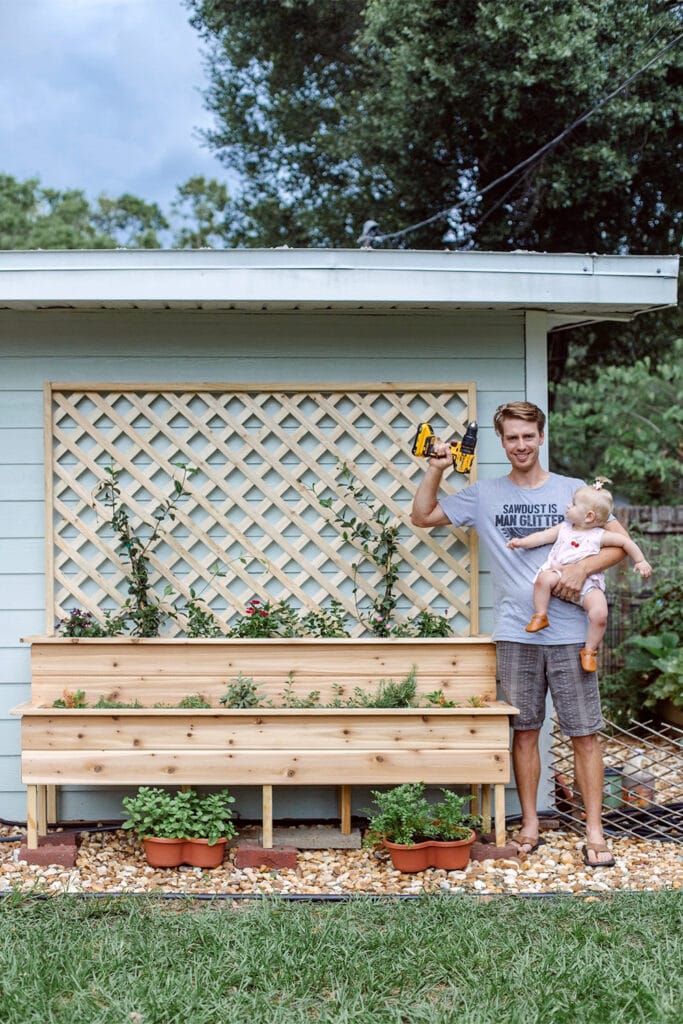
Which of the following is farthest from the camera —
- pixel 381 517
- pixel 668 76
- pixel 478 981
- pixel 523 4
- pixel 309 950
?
pixel 668 76

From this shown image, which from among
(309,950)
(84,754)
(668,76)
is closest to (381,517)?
(84,754)

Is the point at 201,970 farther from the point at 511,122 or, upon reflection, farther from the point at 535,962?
the point at 511,122

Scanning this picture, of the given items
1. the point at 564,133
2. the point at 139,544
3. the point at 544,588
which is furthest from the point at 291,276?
the point at 564,133

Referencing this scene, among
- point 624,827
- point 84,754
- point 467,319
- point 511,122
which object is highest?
point 511,122

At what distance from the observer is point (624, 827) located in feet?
13.1

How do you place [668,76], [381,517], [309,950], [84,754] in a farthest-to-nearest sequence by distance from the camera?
[668,76] < [381,517] < [84,754] < [309,950]

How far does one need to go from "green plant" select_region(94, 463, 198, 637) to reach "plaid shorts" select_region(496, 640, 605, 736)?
4.53ft

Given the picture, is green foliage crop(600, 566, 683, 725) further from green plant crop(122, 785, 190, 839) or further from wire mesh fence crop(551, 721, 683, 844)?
green plant crop(122, 785, 190, 839)

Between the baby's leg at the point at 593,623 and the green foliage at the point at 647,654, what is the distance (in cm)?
211

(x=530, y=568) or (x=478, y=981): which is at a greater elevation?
(x=530, y=568)

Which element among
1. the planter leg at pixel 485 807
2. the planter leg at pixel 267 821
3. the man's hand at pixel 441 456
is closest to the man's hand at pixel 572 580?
the man's hand at pixel 441 456

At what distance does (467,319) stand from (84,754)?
7.49 feet

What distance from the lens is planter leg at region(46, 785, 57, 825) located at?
384cm

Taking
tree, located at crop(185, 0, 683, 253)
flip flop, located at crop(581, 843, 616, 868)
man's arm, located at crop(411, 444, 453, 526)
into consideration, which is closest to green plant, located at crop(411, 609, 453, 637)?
man's arm, located at crop(411, 444, 453, 526)
